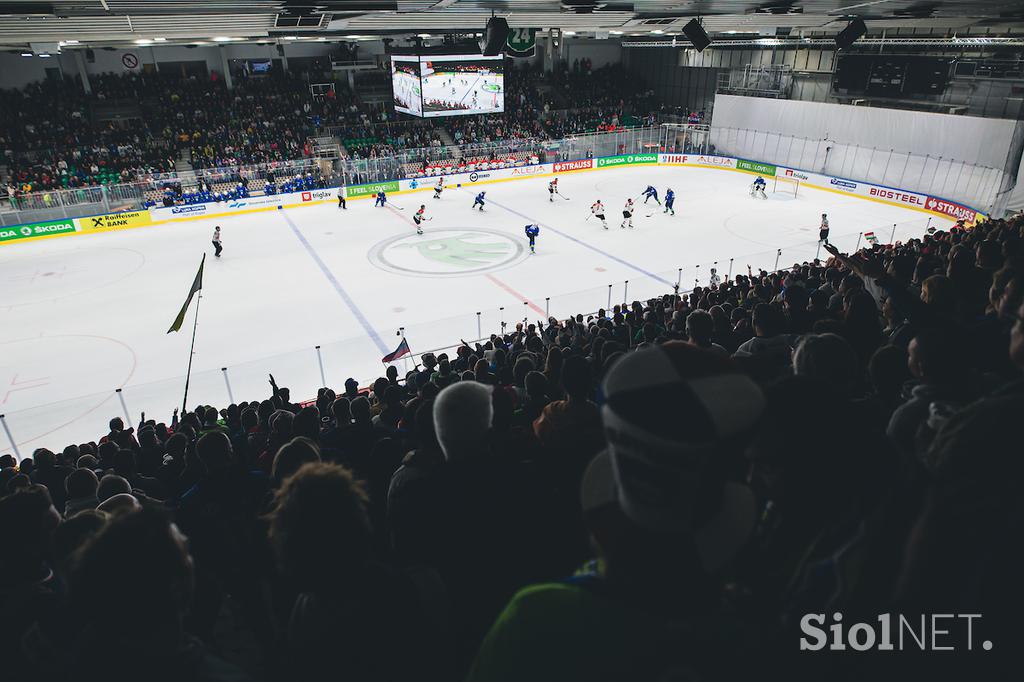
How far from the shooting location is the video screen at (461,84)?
107 ft

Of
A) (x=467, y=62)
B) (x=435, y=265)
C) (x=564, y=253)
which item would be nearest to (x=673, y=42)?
(x=467, y=62)

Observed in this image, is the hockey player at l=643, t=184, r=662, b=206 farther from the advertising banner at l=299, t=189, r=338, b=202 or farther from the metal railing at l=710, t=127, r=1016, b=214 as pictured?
the advertising banner at l=299, t=189, r=338, b=202

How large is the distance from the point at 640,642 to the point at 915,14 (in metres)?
30.2

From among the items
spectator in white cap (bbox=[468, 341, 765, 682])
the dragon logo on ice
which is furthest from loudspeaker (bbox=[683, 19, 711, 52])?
spectator in white cap (bbox=[468, 341, 765, 682])

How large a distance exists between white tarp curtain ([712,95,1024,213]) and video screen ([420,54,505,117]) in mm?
17458

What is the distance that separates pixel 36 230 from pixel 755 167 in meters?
38.7

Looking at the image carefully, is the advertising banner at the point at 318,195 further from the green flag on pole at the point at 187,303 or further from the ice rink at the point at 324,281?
the green flag on pole at the point at 187,303

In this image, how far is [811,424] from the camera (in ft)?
5.34

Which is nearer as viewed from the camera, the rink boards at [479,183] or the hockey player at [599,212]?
the hockey player at [599,212]

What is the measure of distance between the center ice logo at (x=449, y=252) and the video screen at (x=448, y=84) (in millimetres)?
11347

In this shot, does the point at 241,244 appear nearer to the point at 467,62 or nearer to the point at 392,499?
the point at 467,62

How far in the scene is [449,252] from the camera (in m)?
23.4

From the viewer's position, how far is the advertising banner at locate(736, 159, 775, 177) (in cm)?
3644

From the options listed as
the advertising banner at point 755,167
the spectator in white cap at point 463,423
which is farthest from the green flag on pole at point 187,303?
the advertising banner at point 755,167
